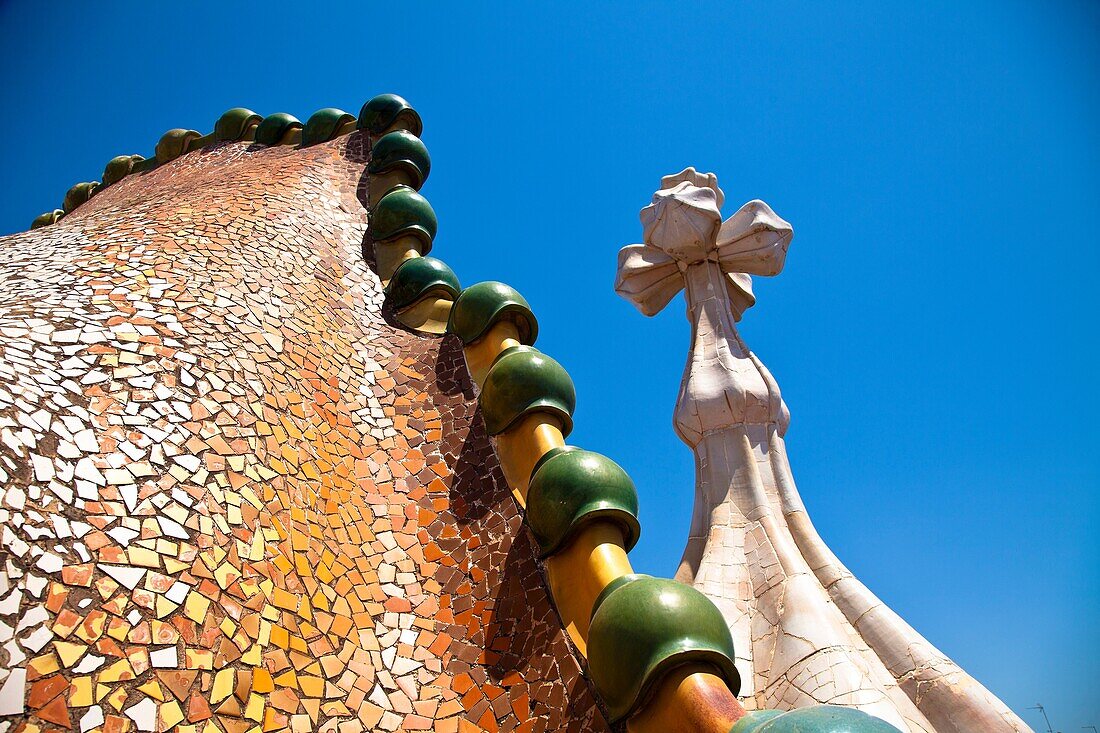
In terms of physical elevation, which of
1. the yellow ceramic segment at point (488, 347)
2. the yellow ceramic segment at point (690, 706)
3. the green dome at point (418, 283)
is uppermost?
the green dome at point (418, 283)

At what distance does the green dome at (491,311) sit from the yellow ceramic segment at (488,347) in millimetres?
24

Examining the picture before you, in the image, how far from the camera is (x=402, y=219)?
4.59 metres

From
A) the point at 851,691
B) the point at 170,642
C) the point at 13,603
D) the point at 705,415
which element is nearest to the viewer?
the point at 13,603

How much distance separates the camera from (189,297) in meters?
3.23

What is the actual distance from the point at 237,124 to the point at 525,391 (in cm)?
405

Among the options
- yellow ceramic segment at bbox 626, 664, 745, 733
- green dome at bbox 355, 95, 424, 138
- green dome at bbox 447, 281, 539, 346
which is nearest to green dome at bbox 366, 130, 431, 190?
green dome at bbox 355, 95, 424, 138

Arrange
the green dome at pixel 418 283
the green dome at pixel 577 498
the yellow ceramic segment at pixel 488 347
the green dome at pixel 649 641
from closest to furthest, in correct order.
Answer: the green dome at pixel 649 641
the green dome at pixel 577 498
the yellow ceramic segment at pixel 488 347
the green dome at pixel 418 283

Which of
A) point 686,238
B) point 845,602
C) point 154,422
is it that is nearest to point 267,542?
point 154,422

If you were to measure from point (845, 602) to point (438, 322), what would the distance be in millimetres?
2781

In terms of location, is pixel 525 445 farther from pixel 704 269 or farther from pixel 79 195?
pixel 79 195

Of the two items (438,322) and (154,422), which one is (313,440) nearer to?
(154,422)

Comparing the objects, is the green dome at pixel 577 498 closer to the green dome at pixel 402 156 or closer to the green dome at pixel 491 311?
the green dome at pixel 491 311

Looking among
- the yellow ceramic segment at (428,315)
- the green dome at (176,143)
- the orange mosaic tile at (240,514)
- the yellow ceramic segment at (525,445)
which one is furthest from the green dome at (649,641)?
the green dome at (176,143)

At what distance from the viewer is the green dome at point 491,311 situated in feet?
11.7
